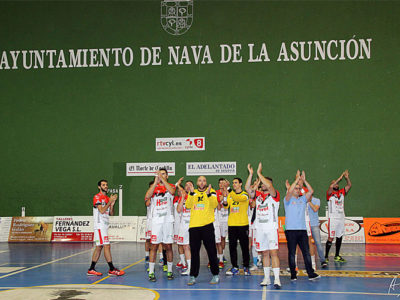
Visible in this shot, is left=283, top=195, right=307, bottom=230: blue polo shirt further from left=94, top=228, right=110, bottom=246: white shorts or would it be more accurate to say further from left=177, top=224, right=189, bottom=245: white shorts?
left=94, top=228, right=110, bottom=246: white shorts

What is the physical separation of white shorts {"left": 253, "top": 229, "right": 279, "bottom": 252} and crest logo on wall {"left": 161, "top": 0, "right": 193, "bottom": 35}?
14467mm

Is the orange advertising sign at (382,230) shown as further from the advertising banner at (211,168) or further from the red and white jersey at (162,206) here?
the red and white jersey at (162,206)

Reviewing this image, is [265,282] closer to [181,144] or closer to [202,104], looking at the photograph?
[181,144]

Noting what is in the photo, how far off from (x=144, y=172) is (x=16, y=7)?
34.4 ft

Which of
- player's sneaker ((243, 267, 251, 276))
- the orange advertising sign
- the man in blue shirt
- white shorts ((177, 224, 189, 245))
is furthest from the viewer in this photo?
the orange advertising sign

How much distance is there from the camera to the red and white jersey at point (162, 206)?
1065 cm

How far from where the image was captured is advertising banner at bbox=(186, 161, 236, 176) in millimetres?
20984

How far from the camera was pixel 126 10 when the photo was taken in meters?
22.2

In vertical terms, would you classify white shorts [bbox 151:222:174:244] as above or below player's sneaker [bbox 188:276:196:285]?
above

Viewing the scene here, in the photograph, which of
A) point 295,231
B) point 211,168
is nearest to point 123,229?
point 211,168

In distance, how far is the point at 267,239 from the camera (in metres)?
9.65

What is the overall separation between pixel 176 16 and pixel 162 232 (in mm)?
14040

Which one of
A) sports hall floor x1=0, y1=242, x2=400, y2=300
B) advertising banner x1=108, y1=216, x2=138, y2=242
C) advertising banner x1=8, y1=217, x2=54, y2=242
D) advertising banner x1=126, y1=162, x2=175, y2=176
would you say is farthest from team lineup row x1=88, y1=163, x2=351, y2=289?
advertising banner x1=8, y1=217, x2=54, y2=242

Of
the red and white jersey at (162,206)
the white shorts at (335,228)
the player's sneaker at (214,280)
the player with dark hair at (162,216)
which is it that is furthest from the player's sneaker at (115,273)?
the white shorts at (335,228)
